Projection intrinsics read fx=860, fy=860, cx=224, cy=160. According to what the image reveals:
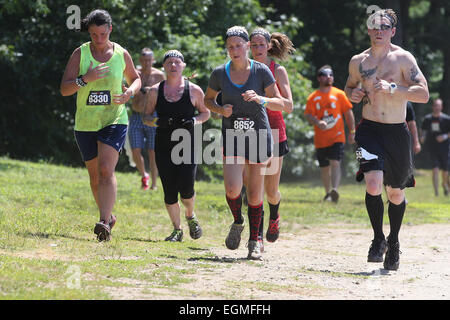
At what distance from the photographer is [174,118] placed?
9.21 m

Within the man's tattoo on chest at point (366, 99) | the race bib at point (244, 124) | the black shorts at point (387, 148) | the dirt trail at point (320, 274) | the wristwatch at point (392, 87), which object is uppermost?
the wristwatch at point (392, 87)

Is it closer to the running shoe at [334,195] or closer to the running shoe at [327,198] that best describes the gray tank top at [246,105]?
the running shoe at [334,195]

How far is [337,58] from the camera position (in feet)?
94.0

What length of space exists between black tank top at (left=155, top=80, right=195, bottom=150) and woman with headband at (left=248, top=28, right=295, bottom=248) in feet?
2.88

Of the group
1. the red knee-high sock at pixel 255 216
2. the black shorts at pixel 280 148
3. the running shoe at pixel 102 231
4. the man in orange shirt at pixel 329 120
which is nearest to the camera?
the red knee-high sock at pixel 255 216

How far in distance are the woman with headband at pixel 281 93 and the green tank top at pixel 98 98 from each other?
1423 millimetres

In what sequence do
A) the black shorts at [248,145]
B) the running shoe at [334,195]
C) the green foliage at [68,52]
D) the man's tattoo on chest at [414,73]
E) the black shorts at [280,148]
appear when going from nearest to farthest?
1. the man's tattoo on chest at [414,73]
2. the black shorts at [248,145]
3. the black shorts at [280,148]
4. the running shoe at [334,195]
5. the green foliage at [68,52]

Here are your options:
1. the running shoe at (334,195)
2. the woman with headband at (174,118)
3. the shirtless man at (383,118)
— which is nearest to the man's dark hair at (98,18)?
the woman with headband at (174,118)

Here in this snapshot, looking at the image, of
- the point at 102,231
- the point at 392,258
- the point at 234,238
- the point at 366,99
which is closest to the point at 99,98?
the point at 102,231

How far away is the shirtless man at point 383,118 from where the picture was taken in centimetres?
780

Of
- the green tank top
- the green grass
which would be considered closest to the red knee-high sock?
the green grass
